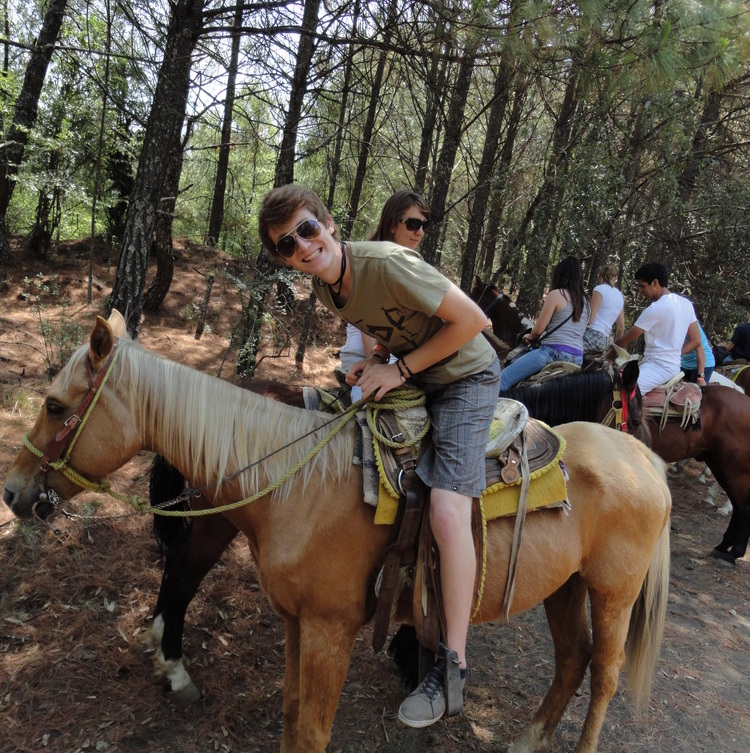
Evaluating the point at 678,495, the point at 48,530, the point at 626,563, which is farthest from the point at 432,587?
the point at 678,495

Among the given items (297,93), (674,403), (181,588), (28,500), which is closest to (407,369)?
(28,500)

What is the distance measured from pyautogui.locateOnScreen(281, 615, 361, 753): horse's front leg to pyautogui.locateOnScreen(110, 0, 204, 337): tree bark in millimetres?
3278

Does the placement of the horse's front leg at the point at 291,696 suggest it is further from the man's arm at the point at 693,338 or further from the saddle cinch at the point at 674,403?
the man's arm at the point at 693,338

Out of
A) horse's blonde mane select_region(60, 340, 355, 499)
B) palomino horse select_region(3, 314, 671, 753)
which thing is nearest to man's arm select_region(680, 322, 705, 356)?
palomino horse select_region(3, 314, 671, 753)

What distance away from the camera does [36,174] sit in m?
8.59

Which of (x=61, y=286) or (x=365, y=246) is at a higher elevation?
(x=365, y=246)

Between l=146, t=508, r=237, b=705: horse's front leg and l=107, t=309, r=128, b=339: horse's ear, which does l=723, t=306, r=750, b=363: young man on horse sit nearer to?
l=146, t=508, r=237, b=705: horse's front leg

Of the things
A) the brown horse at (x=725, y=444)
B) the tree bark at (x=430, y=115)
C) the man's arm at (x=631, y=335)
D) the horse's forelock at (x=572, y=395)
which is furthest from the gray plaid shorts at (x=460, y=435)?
the tree bark at (x=430, y=115)

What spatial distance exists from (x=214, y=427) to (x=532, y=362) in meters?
3.76

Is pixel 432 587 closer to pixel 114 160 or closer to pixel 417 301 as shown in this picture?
pixel 417 301

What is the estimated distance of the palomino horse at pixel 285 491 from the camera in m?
1.96

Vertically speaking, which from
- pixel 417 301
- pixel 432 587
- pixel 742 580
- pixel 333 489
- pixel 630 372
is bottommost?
pixel 742 580

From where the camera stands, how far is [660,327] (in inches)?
216

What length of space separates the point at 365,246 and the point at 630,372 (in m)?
3.50
